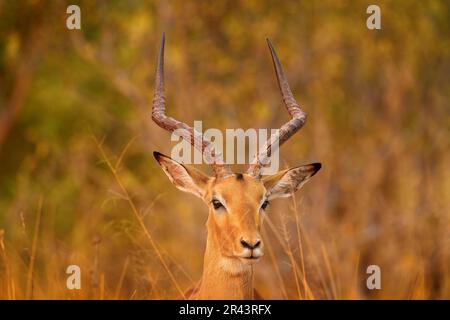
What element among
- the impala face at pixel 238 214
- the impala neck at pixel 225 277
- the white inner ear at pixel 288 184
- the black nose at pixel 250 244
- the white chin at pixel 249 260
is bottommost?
the impala neck at pixel 225 277


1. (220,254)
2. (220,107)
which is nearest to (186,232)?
(220,107)

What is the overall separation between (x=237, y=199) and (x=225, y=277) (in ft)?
2.04

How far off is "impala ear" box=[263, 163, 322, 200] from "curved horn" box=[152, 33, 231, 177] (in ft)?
1.29

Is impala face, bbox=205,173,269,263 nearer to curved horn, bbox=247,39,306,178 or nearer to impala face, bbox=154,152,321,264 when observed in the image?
impala face, bbox=154,152,321,264

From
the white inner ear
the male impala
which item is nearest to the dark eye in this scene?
the male impala

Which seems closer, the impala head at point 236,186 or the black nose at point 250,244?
the black nose at point 250,244

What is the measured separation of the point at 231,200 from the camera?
7.64m

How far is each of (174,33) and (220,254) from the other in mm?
9098

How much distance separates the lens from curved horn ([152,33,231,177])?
7.97 metres

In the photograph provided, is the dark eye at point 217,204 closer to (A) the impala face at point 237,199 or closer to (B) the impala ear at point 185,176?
(A) the impala face at point 237,199

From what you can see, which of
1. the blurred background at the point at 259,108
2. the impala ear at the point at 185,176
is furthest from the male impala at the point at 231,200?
the blurred background at the point at 259,108

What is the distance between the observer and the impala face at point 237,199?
23.8 feet

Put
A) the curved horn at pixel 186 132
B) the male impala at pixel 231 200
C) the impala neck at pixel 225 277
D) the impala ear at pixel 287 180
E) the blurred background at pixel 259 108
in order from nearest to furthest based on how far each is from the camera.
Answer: the male impala at pixel 231 200
the impala neck at pixel 225 277
the curved horn at pixel 186 132
the impala ear at pixel 287 180
the blurred background at pixel 259 108

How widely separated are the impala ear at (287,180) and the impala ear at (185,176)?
1.76ft
